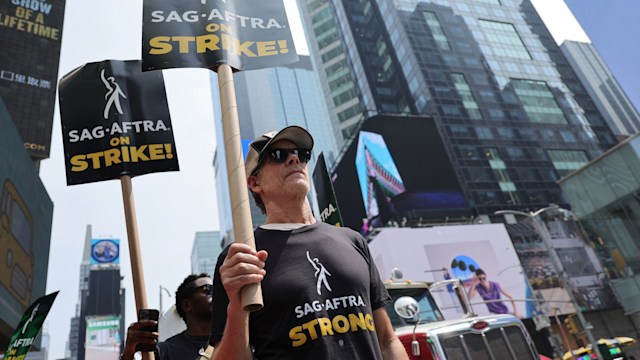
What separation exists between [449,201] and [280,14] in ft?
170

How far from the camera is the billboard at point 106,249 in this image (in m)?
107

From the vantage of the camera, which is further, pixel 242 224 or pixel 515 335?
pixel 515 335

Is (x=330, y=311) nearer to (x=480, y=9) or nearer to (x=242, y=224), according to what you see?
(x=242, y=224)

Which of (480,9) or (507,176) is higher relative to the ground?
(480,9)

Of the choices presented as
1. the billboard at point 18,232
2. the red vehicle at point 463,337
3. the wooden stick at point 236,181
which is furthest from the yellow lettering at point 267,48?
the billboard at point 18,232

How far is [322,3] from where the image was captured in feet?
310

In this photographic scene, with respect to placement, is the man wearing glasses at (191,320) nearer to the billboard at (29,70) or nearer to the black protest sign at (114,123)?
the black protest sign at (114,123)

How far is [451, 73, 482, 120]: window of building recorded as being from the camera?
62469 millimetres

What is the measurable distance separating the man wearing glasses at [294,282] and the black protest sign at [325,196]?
A: 4.27 meters

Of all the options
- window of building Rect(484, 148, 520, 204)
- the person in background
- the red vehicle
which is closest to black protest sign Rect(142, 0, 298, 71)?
the red vehicle

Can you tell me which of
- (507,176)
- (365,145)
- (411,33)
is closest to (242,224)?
(365,145)

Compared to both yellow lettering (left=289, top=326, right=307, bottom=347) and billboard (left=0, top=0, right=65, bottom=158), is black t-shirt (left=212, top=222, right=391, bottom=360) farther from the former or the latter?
billboard (left=0, top=0, right=65, bottom=158)

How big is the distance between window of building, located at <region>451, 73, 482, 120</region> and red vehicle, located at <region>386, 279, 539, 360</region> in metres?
58.3

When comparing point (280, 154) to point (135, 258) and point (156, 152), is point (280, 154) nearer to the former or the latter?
point (135, 258)
